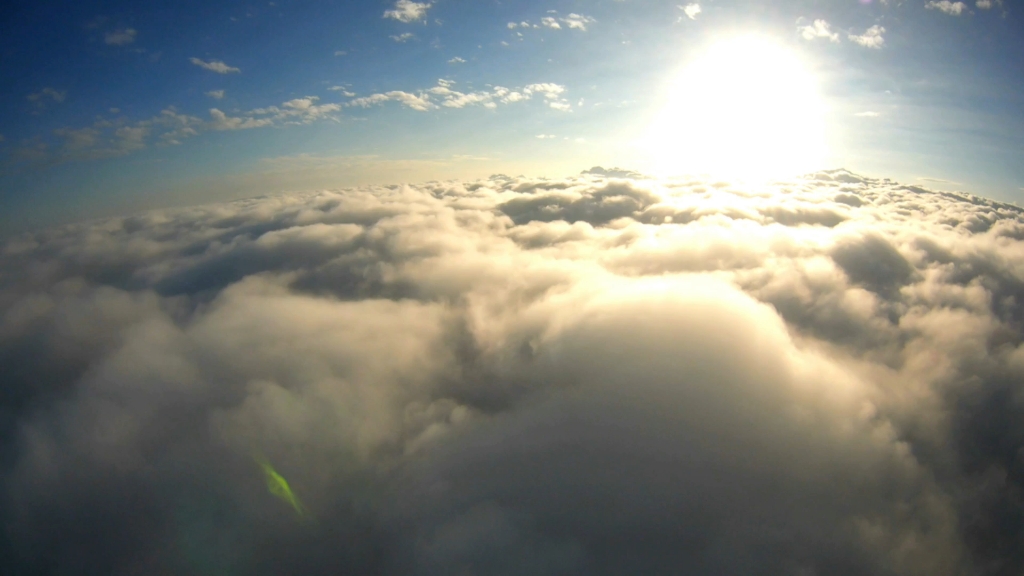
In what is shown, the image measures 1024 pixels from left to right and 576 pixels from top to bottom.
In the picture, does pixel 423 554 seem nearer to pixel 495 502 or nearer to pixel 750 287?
pixel 495 502

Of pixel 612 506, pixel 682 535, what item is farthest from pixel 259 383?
pixel 682 535

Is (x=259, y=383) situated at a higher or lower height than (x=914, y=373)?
lower

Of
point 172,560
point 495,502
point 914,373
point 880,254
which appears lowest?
point 172,560

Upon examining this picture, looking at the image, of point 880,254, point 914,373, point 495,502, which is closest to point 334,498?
point 495,502

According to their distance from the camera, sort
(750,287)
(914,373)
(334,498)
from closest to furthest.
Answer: (334,498), (914,373), (750,287)

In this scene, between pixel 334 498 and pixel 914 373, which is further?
pixel 914 373

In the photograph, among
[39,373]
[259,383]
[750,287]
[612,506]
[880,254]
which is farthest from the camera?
[880,254]

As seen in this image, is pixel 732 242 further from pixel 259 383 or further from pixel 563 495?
pixel 259 383
